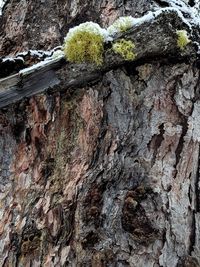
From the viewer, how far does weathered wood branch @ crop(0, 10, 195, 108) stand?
1.95 metres

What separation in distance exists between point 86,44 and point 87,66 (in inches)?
4.0

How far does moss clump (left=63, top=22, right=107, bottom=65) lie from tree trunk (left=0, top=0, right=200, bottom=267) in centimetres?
10

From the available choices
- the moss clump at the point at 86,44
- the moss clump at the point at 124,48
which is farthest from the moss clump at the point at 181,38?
the moss clump at the point at 86,44

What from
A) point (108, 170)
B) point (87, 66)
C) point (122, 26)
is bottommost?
point (108, 170)

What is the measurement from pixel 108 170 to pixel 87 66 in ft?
1.65

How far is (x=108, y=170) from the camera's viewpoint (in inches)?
73.4

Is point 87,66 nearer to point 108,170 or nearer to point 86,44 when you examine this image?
point 86,44

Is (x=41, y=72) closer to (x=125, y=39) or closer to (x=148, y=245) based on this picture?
(x=125, y=39)

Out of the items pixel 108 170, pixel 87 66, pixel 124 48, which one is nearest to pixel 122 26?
pixel 124 48

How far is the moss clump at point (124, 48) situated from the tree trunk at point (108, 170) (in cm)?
7

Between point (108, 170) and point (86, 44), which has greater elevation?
point (86, 44)

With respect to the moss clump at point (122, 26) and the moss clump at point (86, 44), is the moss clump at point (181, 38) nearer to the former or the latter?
the moss clump at point (122, 26)

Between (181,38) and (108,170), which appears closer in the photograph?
(108,170)

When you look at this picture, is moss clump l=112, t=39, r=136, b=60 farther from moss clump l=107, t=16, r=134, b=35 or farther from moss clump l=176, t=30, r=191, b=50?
moss clump l=176, t=30, r=191, b=50
